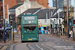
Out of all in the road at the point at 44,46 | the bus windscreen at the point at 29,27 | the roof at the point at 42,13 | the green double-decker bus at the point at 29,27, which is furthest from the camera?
the roof at the point at 42,13

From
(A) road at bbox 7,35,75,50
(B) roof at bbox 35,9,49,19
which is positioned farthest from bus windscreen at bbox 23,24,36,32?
(B) roof at bbox 35,9,49,19

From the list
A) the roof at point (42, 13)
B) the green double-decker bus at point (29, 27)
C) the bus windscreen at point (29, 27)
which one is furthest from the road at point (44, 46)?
the roof at point (42, 13)

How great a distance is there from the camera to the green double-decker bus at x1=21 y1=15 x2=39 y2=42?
28.3 m

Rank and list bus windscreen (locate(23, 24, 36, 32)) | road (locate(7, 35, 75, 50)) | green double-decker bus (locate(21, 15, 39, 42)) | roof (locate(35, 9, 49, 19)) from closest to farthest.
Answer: road (locate(7, 35, 75, 50))
green double-decker bus (locate(21, 15, 39, 42))
bus windscreen (locate(23, 24, 36, 32))
roof (locate(35, 9, 49, 19))

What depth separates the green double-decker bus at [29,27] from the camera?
92.7ft

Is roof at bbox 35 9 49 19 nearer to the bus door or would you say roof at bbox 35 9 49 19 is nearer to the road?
the bus door

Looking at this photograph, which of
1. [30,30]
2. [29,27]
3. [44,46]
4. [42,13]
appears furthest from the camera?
[42,13]

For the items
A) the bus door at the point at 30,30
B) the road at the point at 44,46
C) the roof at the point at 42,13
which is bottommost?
the road at the point at 44,46

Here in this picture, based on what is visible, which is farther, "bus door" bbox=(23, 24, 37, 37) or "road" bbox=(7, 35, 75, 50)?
"bus door" bbox=(23, 24, 37, 37)

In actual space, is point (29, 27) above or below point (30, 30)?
above

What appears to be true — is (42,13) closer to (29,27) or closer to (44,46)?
(29,27)

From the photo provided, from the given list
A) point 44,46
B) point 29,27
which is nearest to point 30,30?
point 29,27

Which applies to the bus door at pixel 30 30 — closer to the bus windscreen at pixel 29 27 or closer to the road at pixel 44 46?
the bus windscreen at pixel 29 27

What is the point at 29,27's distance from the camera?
28.6 meters
